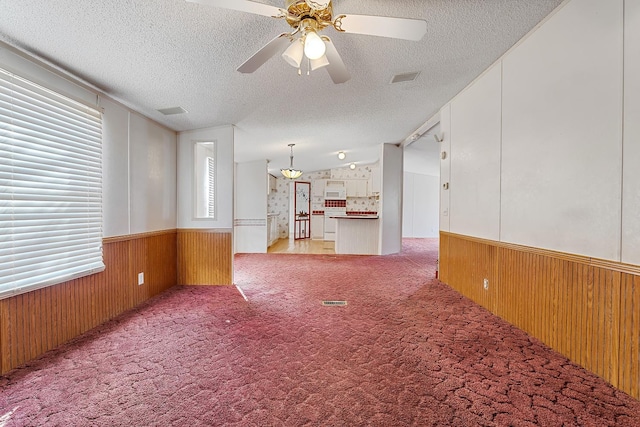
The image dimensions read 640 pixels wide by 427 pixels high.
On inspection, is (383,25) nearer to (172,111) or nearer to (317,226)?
(172,111)

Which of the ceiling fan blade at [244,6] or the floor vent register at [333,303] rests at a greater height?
the ceiling fan blade at [244,6]

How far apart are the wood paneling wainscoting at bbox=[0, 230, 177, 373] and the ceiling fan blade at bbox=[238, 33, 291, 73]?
2.38 metres

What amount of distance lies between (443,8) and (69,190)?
340 cm

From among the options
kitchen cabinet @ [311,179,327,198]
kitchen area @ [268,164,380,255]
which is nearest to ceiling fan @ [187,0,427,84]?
kitchen area @ [268,164,380,255]

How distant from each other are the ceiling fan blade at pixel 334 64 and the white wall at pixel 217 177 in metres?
2.54

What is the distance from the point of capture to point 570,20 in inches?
80.3

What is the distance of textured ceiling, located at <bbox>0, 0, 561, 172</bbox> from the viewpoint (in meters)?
1.82

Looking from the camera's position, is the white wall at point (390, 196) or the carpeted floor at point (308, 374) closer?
the carpeted floor at point (308, 374)

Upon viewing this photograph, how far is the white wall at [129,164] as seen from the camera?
258 centimetres

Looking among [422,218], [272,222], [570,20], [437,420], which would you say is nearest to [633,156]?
[570,20]

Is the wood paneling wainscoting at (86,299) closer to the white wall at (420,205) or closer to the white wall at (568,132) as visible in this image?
the white wall at (568,132)

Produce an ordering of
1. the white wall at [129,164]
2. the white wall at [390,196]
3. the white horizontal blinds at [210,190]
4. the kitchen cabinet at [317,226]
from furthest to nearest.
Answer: the kitchen cabinet at [317,226]
the white wall at [390,196]
the white horizontal blinds at [210,190]
the white wall at [129,164]

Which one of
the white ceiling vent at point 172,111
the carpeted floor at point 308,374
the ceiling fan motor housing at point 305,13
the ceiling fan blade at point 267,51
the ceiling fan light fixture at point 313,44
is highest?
the white ceiling vent at point 172,111

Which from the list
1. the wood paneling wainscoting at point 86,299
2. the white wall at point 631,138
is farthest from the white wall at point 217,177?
the white wall at point 631,138
